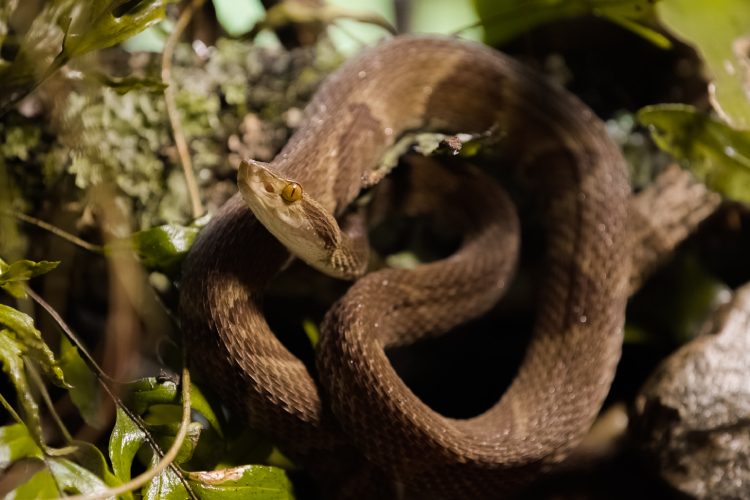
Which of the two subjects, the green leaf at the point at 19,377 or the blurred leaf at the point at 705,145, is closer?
the green leaf at the point at 19,377

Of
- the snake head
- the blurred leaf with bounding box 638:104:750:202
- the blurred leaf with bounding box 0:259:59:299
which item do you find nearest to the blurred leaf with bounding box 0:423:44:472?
the blurred leaf with bounding box 0:259:59:299

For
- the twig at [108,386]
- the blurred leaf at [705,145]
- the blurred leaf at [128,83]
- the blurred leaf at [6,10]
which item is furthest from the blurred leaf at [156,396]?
the blurred leaf at [705,145]

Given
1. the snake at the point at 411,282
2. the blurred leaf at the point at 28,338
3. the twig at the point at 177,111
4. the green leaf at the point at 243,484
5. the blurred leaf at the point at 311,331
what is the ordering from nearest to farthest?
1. the blurred leaf at the point at 28,338
2. the green leaf at the point at 243,484
3. the snake at the point at 411,282
4. the blurred leaf at the point at 311,331
5. the twig at the point at 177,111

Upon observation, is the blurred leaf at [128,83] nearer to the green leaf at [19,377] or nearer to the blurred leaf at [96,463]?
the green leaf at [19,377]

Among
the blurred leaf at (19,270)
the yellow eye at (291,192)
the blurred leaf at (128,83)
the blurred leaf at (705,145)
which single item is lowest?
the blurred leaf at (705,145)

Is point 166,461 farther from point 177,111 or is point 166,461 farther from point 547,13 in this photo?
point 547,13

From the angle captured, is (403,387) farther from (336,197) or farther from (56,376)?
(56,376)
